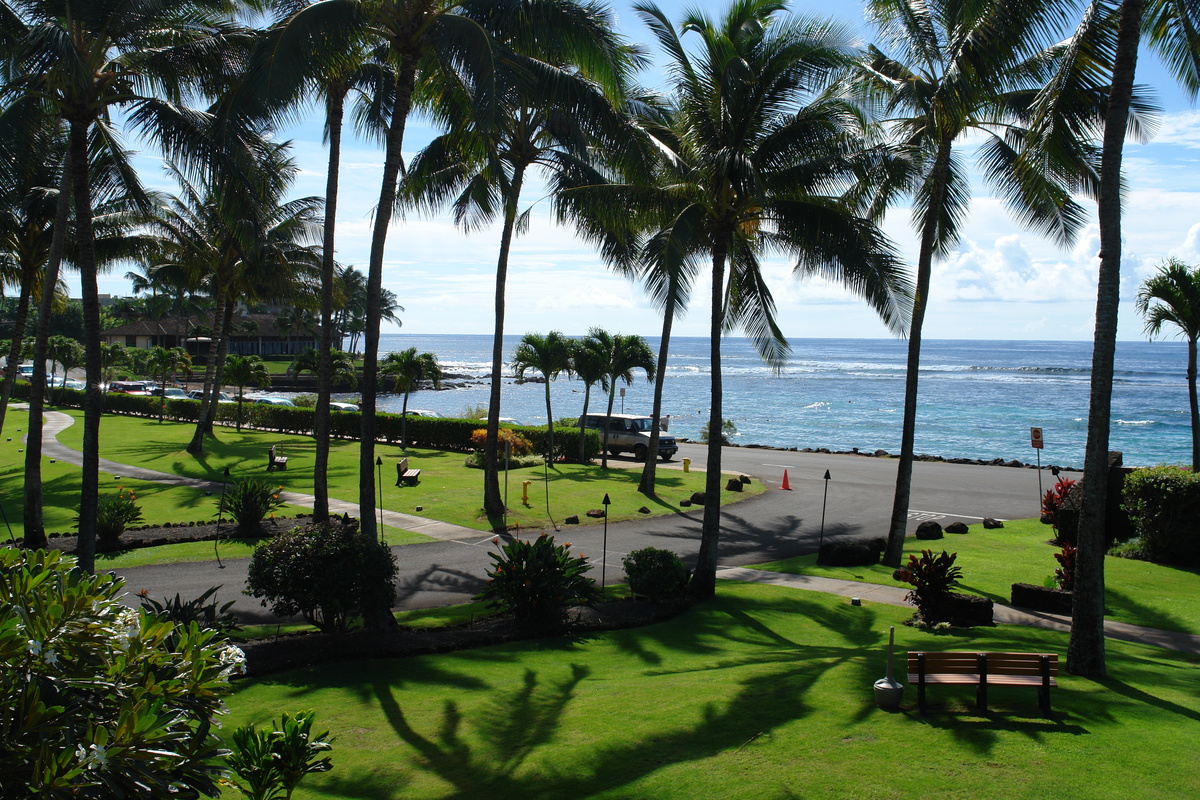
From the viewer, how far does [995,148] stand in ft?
53.7

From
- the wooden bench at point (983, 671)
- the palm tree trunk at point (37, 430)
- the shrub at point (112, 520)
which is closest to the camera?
the wooden bench at point (983, 671)

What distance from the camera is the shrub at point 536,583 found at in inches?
462

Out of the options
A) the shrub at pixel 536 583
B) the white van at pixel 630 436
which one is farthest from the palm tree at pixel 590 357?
the shrub at pixel 536 583

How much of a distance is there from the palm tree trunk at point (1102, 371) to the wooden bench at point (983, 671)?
1455mm

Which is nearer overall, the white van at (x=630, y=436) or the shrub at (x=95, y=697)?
the shrub at (x=95, y=697)

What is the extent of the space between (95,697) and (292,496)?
20209mm

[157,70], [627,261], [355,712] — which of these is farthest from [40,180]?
[355,712]

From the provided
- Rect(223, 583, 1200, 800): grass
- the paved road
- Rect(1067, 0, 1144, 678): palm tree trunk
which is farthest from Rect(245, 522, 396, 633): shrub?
Rect(1067, 0, 1144, 678): palm tree trunk

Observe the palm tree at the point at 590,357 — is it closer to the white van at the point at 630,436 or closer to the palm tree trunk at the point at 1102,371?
the white van at the point at 630,436

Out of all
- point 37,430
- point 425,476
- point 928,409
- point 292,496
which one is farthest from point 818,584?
point 928,409

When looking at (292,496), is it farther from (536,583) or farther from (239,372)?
(239,372)

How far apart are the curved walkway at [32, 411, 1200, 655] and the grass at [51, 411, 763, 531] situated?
746mm

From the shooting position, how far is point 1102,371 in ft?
30.0

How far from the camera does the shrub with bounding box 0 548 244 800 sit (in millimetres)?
3896
